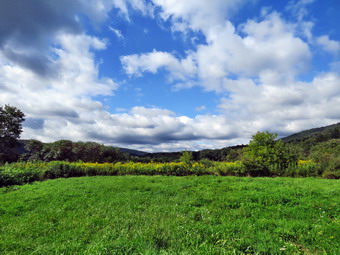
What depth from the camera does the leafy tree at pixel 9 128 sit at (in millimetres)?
27188

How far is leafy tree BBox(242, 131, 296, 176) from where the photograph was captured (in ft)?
42.0

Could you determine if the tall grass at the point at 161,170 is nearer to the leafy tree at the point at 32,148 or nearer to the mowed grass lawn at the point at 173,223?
the mowed grass lawn at the point at 173,223

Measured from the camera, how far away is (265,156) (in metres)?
14.4

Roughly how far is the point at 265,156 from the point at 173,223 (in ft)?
41.5

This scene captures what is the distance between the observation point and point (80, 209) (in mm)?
5004

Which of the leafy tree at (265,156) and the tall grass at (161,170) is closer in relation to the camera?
the tall grass at (161,170)

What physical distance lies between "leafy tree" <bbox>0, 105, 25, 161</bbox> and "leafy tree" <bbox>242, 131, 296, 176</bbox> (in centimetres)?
3072

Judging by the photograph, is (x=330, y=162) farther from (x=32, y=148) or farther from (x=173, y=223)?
(x=32, y=148)

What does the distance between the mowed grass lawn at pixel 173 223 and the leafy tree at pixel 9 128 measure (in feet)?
89.2

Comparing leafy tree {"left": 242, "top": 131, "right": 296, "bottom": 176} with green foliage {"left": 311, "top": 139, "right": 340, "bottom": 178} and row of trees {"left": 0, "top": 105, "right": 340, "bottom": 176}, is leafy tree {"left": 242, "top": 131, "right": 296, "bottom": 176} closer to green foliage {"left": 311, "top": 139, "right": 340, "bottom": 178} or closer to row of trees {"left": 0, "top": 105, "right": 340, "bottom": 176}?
row of trees {"left": 0, "top": 105, "right": 340, "bottom": 176}

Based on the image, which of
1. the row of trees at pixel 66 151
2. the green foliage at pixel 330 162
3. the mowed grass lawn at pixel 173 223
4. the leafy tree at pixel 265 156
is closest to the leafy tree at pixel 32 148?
the row of trees at pixel 66 151

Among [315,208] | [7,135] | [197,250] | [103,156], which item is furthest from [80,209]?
[7,135]

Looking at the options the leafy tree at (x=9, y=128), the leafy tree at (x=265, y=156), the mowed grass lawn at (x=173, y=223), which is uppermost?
the leafy tree at (x=9, y=128)

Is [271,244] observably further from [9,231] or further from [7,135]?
[7,135]
